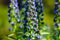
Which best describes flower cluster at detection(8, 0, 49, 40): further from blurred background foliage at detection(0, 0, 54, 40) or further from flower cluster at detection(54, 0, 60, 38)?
blurred background foliage at detection(0, 0, 54, 40)

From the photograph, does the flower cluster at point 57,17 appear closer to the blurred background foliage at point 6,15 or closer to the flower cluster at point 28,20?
the flower cluster at point 28,20

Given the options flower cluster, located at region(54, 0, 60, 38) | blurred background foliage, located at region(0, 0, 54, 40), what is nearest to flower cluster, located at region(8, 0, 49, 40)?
flower cluster, located at region(54, 0, 60, 38)

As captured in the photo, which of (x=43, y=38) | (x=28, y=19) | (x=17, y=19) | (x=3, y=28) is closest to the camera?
(x=28, y=19)

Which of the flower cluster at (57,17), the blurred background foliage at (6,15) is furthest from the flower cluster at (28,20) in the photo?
the blurred background foliage at (6,15)

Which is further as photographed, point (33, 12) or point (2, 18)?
point (2, 18)

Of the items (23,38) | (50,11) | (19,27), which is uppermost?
(50,11)

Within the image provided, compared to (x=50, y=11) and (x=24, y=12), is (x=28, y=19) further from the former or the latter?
(x=50, y=11)

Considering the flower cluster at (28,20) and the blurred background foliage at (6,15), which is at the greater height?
the blurred background foliage at (6,15)

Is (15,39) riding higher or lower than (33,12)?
lower

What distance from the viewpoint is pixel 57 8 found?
1604 mm

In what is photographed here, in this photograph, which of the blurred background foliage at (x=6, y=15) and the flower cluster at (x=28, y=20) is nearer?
the flower cluster at (x=28, y=20)

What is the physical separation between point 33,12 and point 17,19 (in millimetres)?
181

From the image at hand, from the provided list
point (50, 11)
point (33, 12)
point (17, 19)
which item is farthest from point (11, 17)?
point (50, 11)

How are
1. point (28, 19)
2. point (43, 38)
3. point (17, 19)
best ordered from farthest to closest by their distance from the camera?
point (43, 38)
point (17, 19)
point (28, 19)
